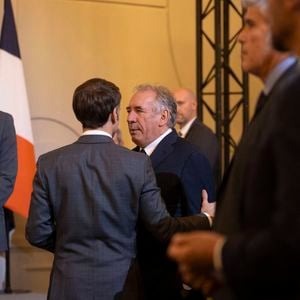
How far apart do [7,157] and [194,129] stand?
5.15ft

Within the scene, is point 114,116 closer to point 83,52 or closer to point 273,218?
point 273,218

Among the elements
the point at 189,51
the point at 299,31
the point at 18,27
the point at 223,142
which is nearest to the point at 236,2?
the point at 189,51

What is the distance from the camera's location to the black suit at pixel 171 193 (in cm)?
321

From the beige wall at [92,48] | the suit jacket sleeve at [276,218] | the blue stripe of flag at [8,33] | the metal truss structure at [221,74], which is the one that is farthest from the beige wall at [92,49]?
the suit jacket sleeve at [276,218]

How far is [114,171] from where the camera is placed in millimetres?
2963

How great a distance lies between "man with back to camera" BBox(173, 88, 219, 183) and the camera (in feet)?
19.0

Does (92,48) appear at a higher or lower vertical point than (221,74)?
higher

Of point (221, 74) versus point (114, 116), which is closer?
point (114, 116)

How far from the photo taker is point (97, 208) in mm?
2971

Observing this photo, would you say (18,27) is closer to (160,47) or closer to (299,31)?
(160,47)

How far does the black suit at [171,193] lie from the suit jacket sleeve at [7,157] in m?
1.56

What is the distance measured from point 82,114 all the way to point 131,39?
11.5 feet

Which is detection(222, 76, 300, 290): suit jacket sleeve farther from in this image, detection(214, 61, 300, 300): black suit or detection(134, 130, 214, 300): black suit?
detection(134, 130, 214, 300): black suit

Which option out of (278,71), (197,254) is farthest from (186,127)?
(197,254)
